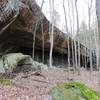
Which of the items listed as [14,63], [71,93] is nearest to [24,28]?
[14,63]

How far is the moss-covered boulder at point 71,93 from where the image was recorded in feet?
12.0

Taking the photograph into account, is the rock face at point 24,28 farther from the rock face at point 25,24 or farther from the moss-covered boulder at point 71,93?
the moss-covered boulder at point 71,93

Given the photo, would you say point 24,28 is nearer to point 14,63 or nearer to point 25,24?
point 25,24

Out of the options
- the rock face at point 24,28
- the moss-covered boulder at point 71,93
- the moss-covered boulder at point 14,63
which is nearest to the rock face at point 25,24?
the rock face at point 24,28

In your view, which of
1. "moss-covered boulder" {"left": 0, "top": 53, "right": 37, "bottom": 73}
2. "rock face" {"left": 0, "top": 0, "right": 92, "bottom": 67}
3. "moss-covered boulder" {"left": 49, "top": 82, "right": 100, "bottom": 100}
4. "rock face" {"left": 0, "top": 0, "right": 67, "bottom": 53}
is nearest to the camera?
"moss-covered boulder" {"left": 49, "top": 82, "right": 100, "bottom": 100}

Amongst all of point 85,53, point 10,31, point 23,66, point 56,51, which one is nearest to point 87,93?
point 23,66

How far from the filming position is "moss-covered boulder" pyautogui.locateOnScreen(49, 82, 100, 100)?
12.0ft

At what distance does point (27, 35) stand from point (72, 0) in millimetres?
7756

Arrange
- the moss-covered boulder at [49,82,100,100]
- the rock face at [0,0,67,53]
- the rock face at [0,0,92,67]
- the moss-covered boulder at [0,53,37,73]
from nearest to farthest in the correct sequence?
the moss-covered boulder at [49,82,100,100]
the rock face at [0,0,67,53]
the rock face at [0,0,92,67]
the moss-covered boulder at [0,53,37,73]

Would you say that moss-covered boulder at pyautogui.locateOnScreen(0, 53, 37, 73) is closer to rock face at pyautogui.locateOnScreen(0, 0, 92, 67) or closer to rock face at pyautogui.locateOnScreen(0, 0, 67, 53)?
rock face at pyautogui.locateOnScreen(0, 0, 92, 67)

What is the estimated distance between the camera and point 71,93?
3.72 m

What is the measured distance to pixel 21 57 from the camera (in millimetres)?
17359

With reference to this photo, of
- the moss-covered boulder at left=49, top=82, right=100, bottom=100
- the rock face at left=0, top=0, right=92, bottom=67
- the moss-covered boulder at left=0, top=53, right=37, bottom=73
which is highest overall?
the rock face at left=0, top=0, right=92, bottom=67

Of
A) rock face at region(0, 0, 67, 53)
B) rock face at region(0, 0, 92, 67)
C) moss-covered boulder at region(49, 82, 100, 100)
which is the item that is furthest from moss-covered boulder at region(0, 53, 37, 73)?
moss-covered boulder at region(49, 82, 100, 100)
